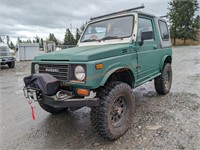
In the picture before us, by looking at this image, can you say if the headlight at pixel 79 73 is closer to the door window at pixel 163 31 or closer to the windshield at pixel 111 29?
the windshield at pixel 111 29

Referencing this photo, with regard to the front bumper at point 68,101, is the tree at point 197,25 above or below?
above

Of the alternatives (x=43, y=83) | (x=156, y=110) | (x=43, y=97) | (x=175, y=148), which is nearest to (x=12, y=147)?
(x=43, y=97)

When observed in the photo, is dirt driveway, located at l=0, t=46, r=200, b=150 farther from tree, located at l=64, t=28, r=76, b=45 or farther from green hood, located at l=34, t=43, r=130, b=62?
tree, located at l=64, t=28, r=76, b=45

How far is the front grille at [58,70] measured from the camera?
2924mm

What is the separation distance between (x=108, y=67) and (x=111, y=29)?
1411 mm

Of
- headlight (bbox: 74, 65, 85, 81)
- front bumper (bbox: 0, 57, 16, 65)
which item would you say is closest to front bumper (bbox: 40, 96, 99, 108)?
headlight (bbox: 74, 65, 85, 81)

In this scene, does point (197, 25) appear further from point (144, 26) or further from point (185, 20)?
point (144, 26)

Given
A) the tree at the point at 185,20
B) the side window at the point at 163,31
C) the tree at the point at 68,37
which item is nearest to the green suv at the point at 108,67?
the side window at the point at 163,31

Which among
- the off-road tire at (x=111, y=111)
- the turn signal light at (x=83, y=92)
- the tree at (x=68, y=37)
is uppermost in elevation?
the tree at (x=68, y=37)

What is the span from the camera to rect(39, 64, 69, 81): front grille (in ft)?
9.59

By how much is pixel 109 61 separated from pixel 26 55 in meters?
15.8

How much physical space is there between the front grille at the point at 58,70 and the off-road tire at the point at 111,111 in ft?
1.99

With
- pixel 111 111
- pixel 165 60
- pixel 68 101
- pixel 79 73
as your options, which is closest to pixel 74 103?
pixel 68 101

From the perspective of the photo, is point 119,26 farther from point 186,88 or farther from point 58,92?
point 186,88
